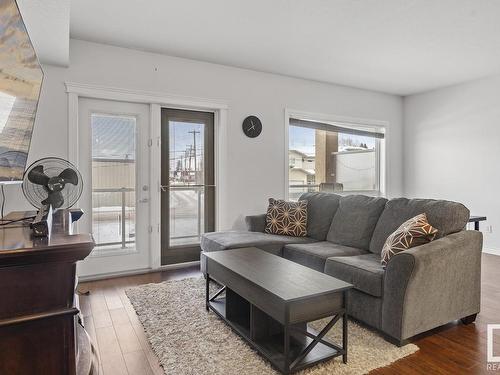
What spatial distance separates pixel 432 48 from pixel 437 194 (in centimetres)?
267

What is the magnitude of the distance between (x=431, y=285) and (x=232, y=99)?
3158 mm

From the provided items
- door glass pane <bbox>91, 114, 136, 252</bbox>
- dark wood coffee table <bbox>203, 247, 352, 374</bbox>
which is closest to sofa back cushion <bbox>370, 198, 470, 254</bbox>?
dark wood coffee table <bbox>203, 247, 352, 374</bbox>

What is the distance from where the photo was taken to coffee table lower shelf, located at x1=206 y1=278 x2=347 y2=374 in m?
1.89

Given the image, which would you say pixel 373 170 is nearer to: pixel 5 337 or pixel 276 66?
pixel 276 66

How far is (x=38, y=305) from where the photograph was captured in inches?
37.7

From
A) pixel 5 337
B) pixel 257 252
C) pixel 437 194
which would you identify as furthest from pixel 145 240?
pixel 437 194

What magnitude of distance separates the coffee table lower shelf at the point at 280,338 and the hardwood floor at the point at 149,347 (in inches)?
13.3

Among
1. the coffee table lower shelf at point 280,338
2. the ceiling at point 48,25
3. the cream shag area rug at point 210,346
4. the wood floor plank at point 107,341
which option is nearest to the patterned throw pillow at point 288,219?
the cream shag area rug at point 210,346

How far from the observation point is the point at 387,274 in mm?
2211

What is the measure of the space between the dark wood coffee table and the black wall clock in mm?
2299

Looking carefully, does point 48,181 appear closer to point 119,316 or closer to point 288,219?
point 119,316

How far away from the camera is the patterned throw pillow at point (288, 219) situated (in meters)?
3.78

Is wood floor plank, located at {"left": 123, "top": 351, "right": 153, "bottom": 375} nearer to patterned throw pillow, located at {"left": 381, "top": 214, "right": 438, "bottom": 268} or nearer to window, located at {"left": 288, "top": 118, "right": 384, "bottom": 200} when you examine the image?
patterned throw pillow, located at {"left": 381, "top": 214, "right": 438, "bottom": 268}

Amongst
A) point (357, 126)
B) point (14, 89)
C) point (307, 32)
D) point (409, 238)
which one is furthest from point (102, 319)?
point (357, 126)
